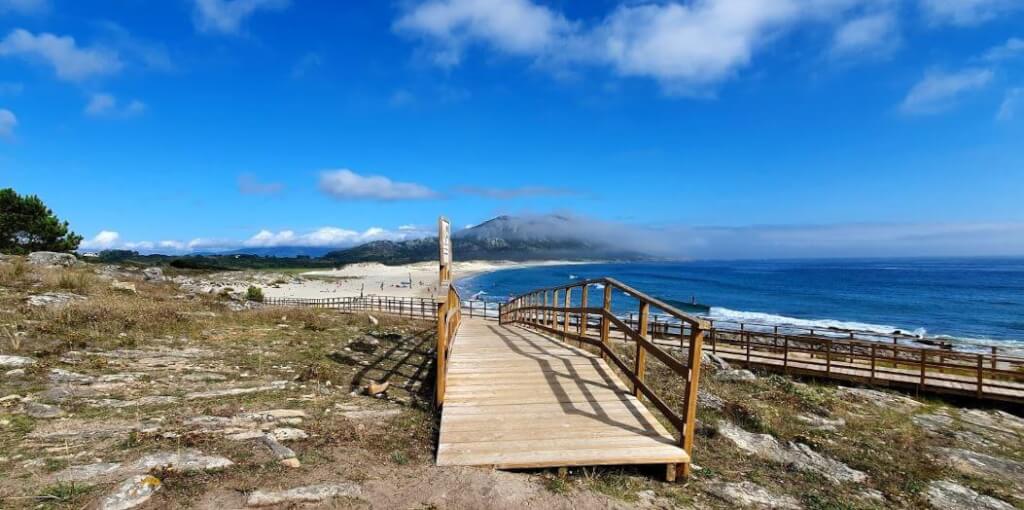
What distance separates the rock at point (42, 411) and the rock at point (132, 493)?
86.8 inches

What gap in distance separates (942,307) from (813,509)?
68320mm

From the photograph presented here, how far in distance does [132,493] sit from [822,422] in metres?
9.03

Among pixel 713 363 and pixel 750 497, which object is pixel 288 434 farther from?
pixel 713 363

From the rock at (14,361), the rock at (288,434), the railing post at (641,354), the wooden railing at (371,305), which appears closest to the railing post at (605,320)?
the railing post at (641,354)

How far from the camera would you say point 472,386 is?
6090 mm

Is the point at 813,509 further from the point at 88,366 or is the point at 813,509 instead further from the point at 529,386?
the point at 88,366

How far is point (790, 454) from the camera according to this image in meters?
5.50

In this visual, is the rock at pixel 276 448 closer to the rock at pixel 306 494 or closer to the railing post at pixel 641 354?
the rock at pixel 306 494

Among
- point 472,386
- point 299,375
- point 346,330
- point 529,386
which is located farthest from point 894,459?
point 346,330

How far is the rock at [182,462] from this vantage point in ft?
11.9

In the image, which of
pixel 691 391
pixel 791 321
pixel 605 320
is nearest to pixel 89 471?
pixel 691 391

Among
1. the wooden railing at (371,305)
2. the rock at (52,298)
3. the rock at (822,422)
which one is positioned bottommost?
the wooden railing at (371,305)

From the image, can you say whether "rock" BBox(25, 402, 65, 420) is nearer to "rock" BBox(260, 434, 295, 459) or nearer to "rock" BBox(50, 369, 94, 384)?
"rock" BBox(50, 369, 94, 384)

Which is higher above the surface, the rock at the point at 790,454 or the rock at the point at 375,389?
the rock at the point at 375,389
